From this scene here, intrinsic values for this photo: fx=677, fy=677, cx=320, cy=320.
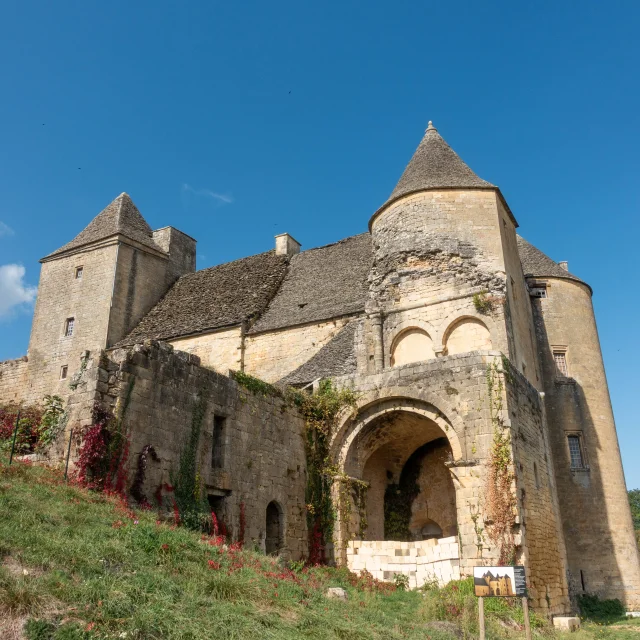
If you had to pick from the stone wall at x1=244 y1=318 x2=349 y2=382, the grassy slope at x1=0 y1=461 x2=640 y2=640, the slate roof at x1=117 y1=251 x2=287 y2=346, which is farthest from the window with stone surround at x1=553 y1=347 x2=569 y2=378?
the grassy slope at x1=0 y1=461 x2=640 y2=640

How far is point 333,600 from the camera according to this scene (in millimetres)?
9438

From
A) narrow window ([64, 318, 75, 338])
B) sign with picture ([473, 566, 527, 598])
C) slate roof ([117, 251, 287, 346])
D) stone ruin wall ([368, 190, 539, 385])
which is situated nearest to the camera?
sign with picture ([473, 566, 527, 598])

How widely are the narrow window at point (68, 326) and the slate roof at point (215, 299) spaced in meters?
2.30

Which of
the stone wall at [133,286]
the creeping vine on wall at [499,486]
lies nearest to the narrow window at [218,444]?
the creeping vine on wall at [499,486]

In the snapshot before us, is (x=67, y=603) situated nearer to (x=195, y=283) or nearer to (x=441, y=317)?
(x=441, y=317)

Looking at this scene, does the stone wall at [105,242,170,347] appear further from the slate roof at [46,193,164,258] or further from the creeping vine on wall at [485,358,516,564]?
the creeping vine on wall at [485,358,516,564]

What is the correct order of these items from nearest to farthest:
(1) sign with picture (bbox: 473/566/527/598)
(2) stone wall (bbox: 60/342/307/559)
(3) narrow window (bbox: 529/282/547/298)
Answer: (1) sign with picture (bbox: 473/566/527/598) → (2) stone wall (bbox: 60/342/307/559) → (3) narrow window (bbox: 529/282/547/298)

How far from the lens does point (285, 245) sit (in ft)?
84.3

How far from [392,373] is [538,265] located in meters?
8.56

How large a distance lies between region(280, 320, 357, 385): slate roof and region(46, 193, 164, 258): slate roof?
10568 millimetres

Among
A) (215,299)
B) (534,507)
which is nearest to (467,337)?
(534,507)

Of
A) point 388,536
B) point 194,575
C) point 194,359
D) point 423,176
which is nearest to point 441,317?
point 423,176

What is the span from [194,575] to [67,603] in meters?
1.89

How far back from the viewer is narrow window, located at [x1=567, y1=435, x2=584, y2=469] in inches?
749
